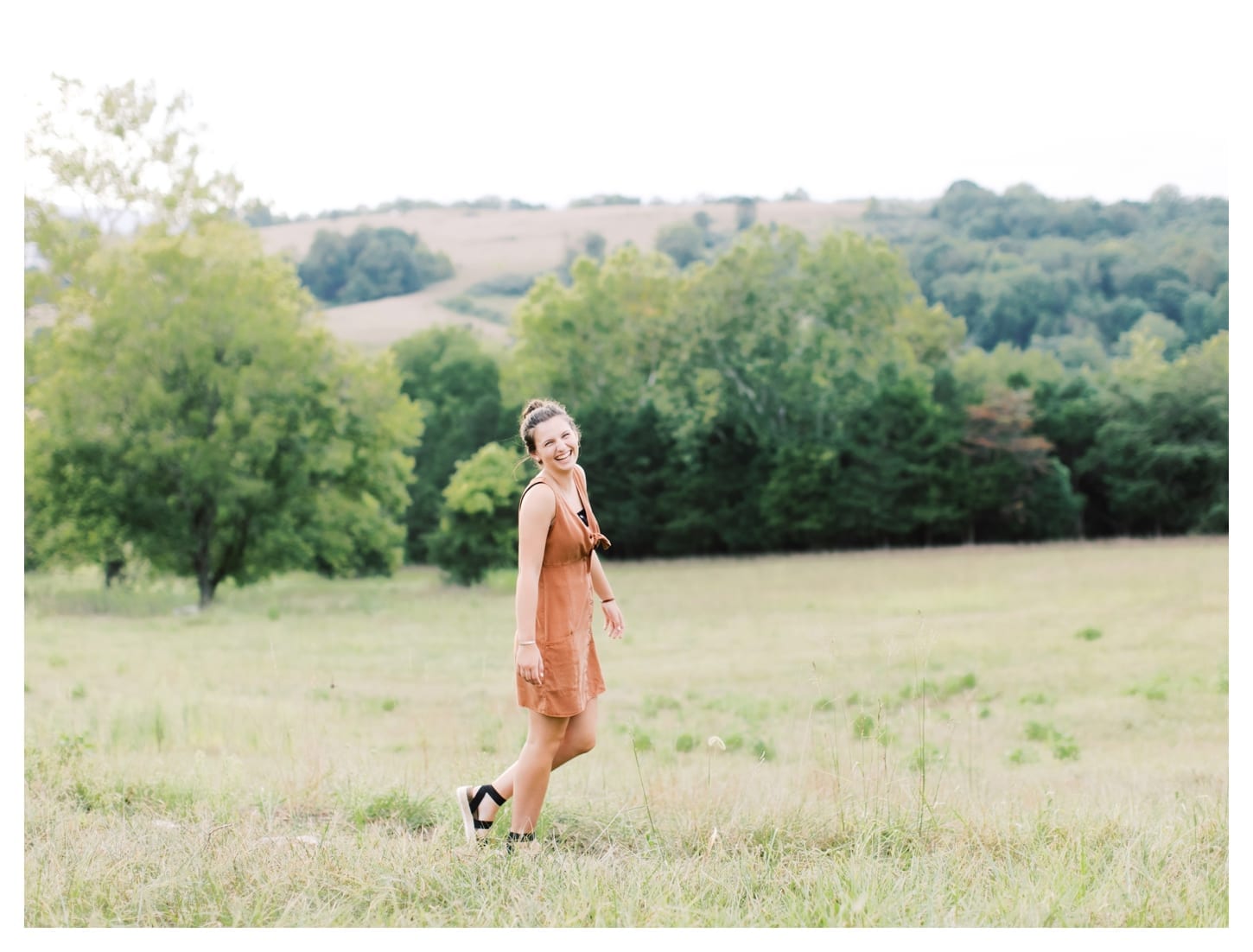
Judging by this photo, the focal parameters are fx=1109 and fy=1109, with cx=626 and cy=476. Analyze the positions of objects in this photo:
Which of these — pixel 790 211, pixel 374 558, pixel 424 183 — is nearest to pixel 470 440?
pixel 374 558

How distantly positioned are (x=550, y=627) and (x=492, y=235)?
209 ft

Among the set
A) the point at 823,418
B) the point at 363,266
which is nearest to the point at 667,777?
the point at 823,418

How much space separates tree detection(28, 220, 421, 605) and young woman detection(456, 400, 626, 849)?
767 inches

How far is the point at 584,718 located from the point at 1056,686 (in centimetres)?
943

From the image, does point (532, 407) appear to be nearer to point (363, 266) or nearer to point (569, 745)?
point (569, 745)

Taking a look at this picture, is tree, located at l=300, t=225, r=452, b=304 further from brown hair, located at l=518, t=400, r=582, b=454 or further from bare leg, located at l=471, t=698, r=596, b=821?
bare leg, located at l=471, t=698, r=596, b=821

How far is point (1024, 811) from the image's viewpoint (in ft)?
14.9

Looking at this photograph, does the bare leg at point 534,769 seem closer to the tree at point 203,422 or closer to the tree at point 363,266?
the tree at point 203,422

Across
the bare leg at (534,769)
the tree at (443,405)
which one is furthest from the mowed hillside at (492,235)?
the bare leg at (534,769)

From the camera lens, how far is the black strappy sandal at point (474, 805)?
4.02 metres

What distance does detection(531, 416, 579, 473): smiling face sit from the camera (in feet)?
12.7

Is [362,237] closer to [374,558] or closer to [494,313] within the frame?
[494,313]

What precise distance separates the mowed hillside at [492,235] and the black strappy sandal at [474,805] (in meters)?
41.9

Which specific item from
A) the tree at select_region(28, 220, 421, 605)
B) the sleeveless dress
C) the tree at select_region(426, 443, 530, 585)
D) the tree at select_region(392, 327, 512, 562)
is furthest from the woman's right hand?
the tree at select_region(392, 327, 512, 562)
